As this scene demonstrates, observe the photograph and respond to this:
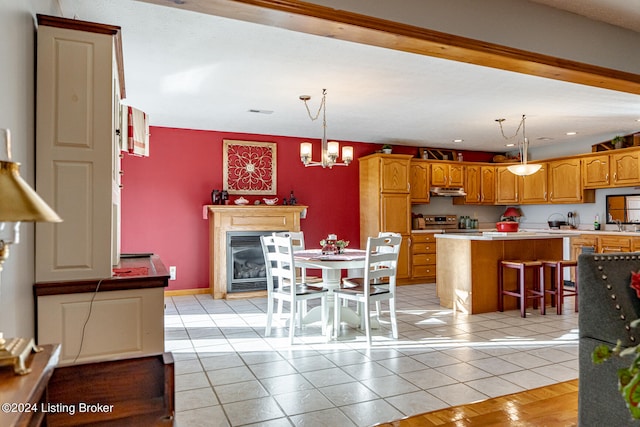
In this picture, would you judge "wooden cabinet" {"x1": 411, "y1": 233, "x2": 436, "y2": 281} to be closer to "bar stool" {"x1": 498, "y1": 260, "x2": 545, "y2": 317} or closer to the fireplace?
"bar stool" {"x1": 498, "y1": 260, "x2": 545, "y2": 317}

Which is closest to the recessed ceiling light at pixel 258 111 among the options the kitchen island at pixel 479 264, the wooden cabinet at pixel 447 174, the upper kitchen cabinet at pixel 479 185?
the kitchen island at pixel 479 264

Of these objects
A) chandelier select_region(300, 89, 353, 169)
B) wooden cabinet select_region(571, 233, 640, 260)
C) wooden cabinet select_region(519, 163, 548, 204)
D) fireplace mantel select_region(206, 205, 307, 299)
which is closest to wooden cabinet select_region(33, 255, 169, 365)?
chandelier select_region(300, 89, 353, 169)

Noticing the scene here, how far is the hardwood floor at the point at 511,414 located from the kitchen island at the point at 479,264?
2.55m

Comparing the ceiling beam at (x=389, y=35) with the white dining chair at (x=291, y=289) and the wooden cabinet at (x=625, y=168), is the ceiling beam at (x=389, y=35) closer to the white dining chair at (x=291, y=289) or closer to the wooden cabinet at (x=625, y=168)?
the white dining chair at (x=291, y=289)

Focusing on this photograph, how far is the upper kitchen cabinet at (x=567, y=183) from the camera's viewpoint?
23.0 feet

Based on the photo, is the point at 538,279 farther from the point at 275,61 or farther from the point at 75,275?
the point at 75,275

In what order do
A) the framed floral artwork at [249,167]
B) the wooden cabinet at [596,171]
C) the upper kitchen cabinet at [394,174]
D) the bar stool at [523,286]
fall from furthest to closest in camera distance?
the upper kitchen cabinet at [394,174] < the wooden cabinet at [596,171] < the framed floral artwork at [249,167] < the bar stool at [523,286]

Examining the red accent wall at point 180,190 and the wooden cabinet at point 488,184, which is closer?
the red accent wall at point 180,190

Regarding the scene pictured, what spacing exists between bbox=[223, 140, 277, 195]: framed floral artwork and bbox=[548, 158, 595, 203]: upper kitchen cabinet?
15.8ft

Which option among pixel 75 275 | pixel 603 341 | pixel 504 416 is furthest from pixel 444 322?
pixel 75 275

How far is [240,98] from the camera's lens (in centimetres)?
463

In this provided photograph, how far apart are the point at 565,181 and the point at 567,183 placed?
0.16ft

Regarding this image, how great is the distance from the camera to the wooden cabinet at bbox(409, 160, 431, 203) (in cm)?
738

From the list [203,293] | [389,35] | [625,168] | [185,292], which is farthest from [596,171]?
[185,292]
